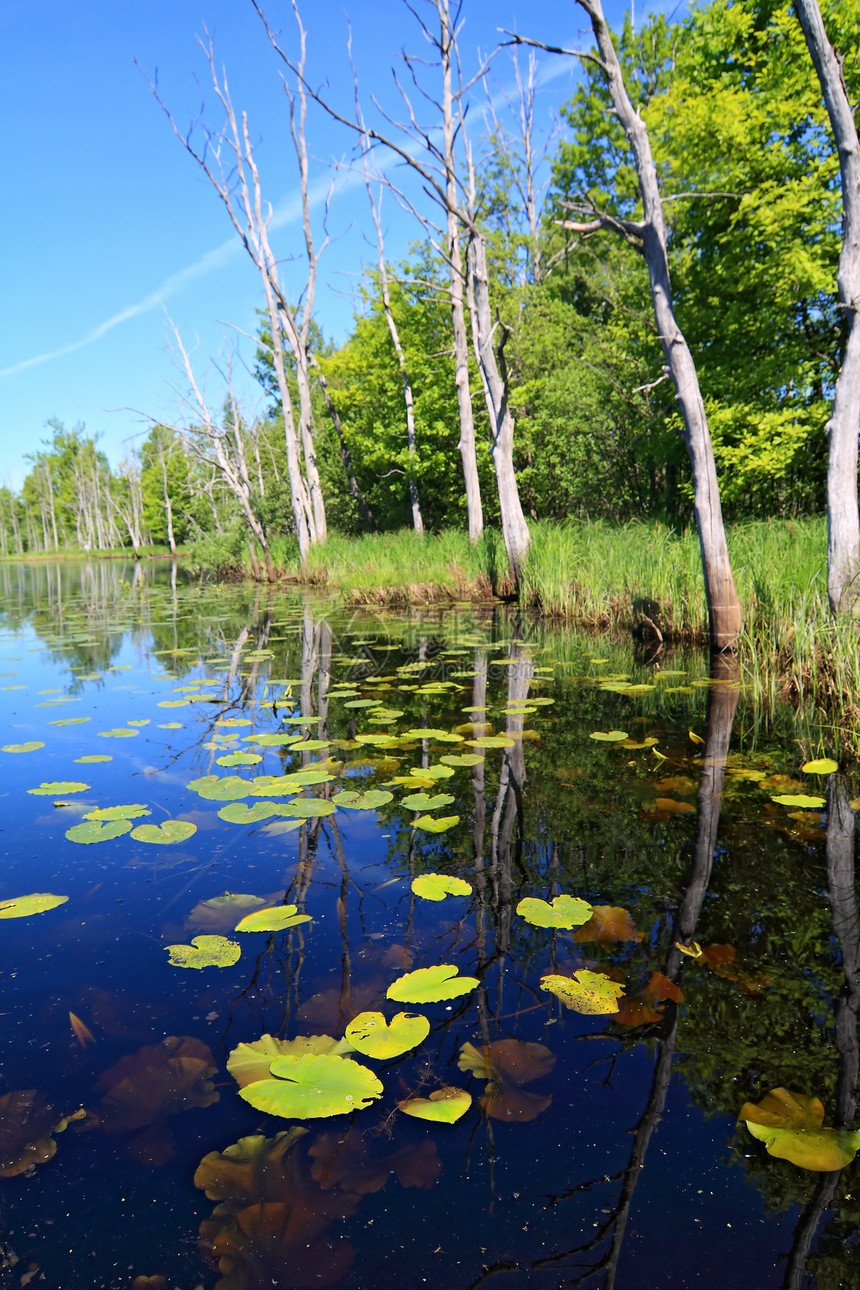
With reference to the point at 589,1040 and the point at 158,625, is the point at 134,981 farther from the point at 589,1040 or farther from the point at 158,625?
the point at 158,625

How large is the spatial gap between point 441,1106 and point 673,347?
670 centimetres

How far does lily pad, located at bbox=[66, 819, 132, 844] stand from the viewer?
122 inches

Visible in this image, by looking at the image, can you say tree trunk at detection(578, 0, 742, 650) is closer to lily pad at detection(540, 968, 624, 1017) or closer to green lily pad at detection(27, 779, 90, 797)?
lily pad at detection(540, 968, 624, 1017)

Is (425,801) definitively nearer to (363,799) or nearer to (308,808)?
(363,799)

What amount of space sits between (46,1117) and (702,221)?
13.0 meters

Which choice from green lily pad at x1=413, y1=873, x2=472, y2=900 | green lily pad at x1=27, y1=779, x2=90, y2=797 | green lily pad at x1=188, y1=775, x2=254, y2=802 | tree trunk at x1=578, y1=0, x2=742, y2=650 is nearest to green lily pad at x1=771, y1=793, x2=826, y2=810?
green lily pad at x1=413, y1=873, x2=472, y2=900

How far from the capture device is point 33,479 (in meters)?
64.1

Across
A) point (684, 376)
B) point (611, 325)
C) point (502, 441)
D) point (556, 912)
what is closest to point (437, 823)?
point (556, 912)

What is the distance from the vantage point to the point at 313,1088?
61.4 inches

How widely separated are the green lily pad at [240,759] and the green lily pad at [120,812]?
25.1 inches

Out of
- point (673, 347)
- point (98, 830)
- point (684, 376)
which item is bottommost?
point (98, 830)

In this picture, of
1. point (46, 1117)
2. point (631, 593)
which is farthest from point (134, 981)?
point (631, 593)

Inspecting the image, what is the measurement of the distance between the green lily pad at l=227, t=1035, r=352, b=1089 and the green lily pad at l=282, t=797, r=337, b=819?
1444 mm

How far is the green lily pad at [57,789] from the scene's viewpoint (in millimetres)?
3715
